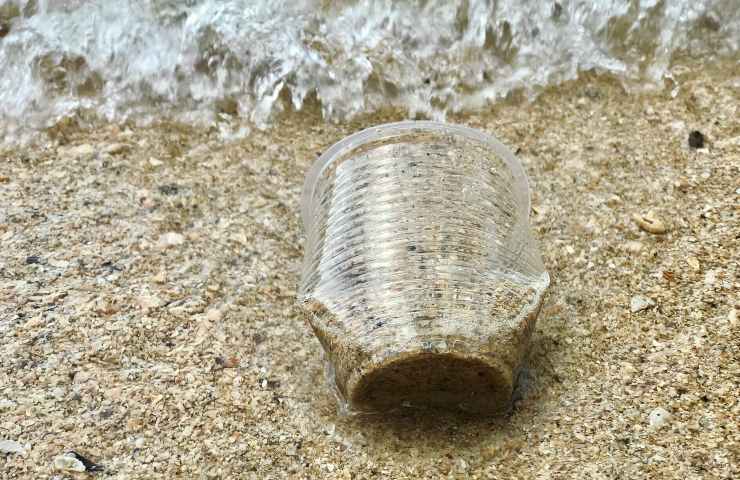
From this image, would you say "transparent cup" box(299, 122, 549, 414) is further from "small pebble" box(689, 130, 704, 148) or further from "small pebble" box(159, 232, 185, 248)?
"small pebble" box(689, 130, 704, 148)

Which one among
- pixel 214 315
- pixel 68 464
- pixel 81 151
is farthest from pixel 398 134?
pixel 81 151

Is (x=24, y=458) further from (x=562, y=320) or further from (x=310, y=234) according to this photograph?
(x=562, y=320)

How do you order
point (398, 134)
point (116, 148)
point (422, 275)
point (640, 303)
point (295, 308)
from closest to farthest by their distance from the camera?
point (422, 275) → point (398, 134) → point (640, 303) → point (295, 308) → point (116, 148)

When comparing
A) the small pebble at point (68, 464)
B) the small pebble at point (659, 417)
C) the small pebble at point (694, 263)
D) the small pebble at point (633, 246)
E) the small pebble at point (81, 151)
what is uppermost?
the small pebble at point (694, 263)

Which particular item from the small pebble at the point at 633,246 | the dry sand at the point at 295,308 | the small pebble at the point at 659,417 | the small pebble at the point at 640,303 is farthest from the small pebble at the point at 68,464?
the small pebble at the point at 633,246

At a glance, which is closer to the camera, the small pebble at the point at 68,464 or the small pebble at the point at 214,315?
the small pebble at the point at 68,464

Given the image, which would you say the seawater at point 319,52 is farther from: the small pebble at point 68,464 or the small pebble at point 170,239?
the small pebble at point 68,464

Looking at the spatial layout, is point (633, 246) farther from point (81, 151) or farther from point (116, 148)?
point (81, 151)
